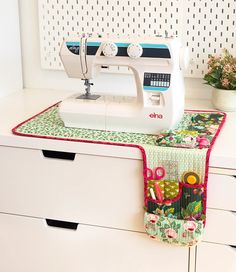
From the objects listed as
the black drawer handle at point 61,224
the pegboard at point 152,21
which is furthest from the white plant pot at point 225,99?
the black drawer handle at point 61,224

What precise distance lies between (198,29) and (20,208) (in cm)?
88

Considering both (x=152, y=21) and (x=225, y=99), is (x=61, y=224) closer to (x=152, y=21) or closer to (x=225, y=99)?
(x=225, y=99)

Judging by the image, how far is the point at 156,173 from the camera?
4.63 ft

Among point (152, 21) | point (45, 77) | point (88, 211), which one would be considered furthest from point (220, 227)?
point (45, 77)

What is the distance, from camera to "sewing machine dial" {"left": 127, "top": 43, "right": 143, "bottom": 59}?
1.44 meters

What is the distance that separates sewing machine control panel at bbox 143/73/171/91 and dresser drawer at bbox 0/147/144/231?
225 millimetres

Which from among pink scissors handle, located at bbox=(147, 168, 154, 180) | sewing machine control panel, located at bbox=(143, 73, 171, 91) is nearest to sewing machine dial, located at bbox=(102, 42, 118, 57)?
sewing machine control panel, located at bbox=(143, 73, 171, 91)

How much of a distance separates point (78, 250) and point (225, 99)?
27.2 inches

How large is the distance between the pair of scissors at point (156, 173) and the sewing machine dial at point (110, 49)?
347 millimetres

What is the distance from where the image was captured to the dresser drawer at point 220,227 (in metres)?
1.41

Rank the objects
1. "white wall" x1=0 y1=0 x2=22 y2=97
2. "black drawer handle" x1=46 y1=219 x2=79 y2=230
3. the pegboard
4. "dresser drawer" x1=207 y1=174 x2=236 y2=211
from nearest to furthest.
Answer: "dresser drawer" x1=207 y1=174 x2=236 y2=211, "black drawer handle" x1=46 y1=219 x2=79 y2=230, the pegboard, "white wall" x1=0 y1=0 x2=22 y2=97

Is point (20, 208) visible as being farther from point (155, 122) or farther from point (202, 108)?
point (202, 108)

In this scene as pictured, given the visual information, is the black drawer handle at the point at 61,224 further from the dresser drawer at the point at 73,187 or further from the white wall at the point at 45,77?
the white wall at the point at 45,77

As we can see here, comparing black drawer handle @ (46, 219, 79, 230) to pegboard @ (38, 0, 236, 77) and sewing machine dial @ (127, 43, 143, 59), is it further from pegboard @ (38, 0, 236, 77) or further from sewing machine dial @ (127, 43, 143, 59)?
pegboard @ (38, 0, 236, 77)
